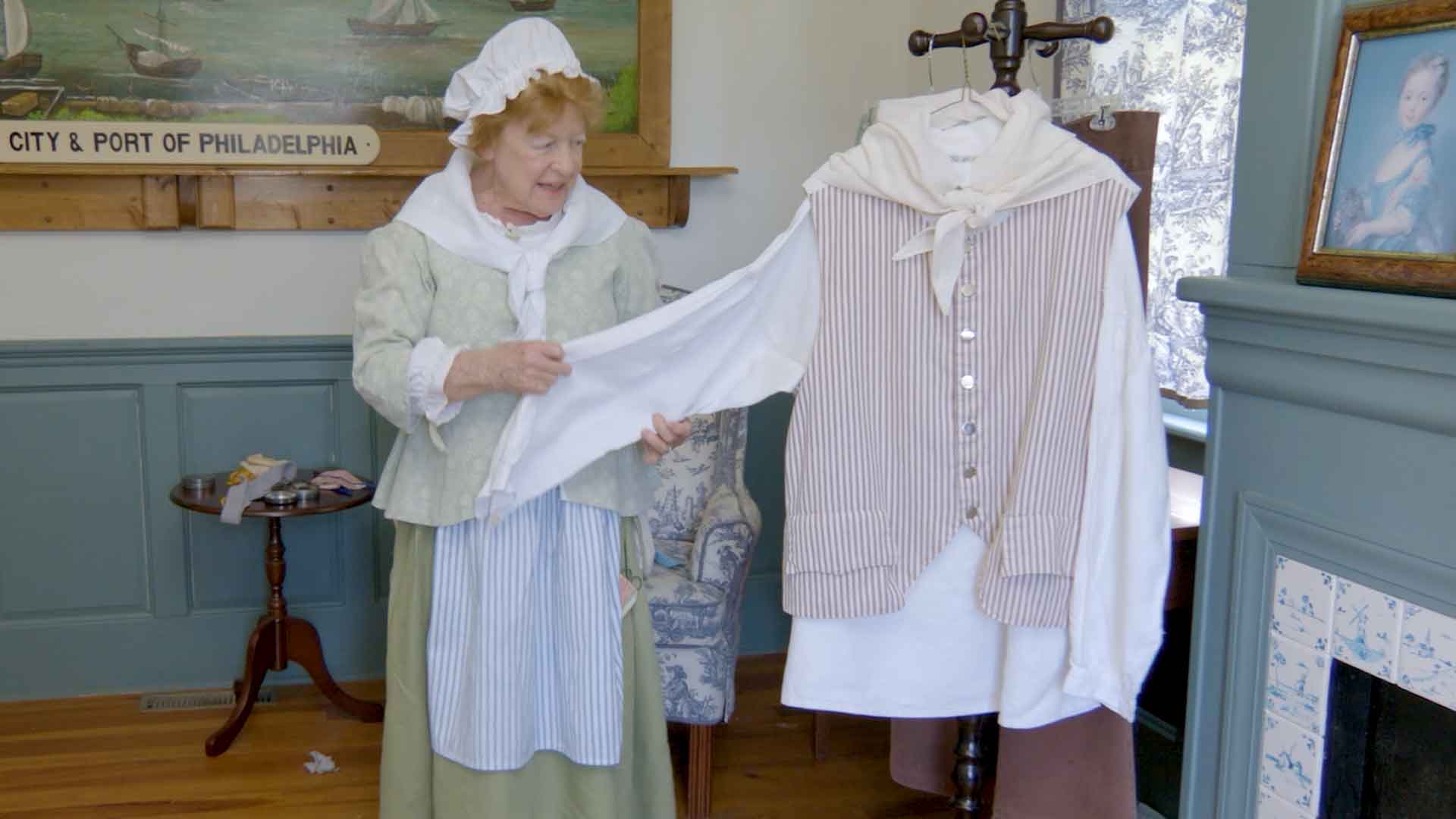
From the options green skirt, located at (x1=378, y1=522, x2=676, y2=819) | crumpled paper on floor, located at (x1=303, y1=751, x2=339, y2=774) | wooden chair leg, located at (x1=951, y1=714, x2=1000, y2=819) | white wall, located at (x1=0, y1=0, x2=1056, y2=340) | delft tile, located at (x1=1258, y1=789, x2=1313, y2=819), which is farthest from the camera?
white wall, located at (x1=0, y1=0, x2=1056, y2=340)

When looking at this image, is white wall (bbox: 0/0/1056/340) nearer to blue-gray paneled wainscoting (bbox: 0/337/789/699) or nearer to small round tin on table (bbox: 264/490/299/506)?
blue-gray paneled wainscoting (bbox: 0/337/789/699)

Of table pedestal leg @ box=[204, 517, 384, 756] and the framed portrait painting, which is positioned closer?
the framed portrait painting

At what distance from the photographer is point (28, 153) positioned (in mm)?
3195

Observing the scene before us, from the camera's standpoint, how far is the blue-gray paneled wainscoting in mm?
3391

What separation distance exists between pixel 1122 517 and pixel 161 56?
8.44 feet

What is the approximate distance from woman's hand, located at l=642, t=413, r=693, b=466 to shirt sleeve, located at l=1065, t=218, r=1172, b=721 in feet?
2.00

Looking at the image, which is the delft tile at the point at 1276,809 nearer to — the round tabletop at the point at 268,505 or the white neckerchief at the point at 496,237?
the white neckerchief at the point at 496,237

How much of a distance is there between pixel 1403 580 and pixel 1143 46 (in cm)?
149

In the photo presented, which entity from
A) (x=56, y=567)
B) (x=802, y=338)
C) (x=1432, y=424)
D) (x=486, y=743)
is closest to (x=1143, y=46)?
(x=802, y=338)

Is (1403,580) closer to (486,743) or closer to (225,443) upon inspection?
(486,743)

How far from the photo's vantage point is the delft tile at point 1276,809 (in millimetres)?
1761

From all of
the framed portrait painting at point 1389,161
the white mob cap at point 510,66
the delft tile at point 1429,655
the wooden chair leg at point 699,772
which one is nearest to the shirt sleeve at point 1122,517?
the framed portrait painting at point 1389,161

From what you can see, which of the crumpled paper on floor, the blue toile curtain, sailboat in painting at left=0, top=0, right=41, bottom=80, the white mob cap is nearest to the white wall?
sailboat in painting at left=0, top=0, right=41, bottom=80

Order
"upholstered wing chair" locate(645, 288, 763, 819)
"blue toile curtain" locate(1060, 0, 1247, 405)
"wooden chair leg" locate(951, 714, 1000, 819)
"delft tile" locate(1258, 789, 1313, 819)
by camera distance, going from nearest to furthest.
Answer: "delft tile" locate(1258, 789, 1313, 819) < "wooden chair leg" locate(951, 714, 1000, 819) < "blue toile curtain" locate(1060, 0, 1247, 405) < "upholstered wing chair" locate(645, 288, 763, 819)
